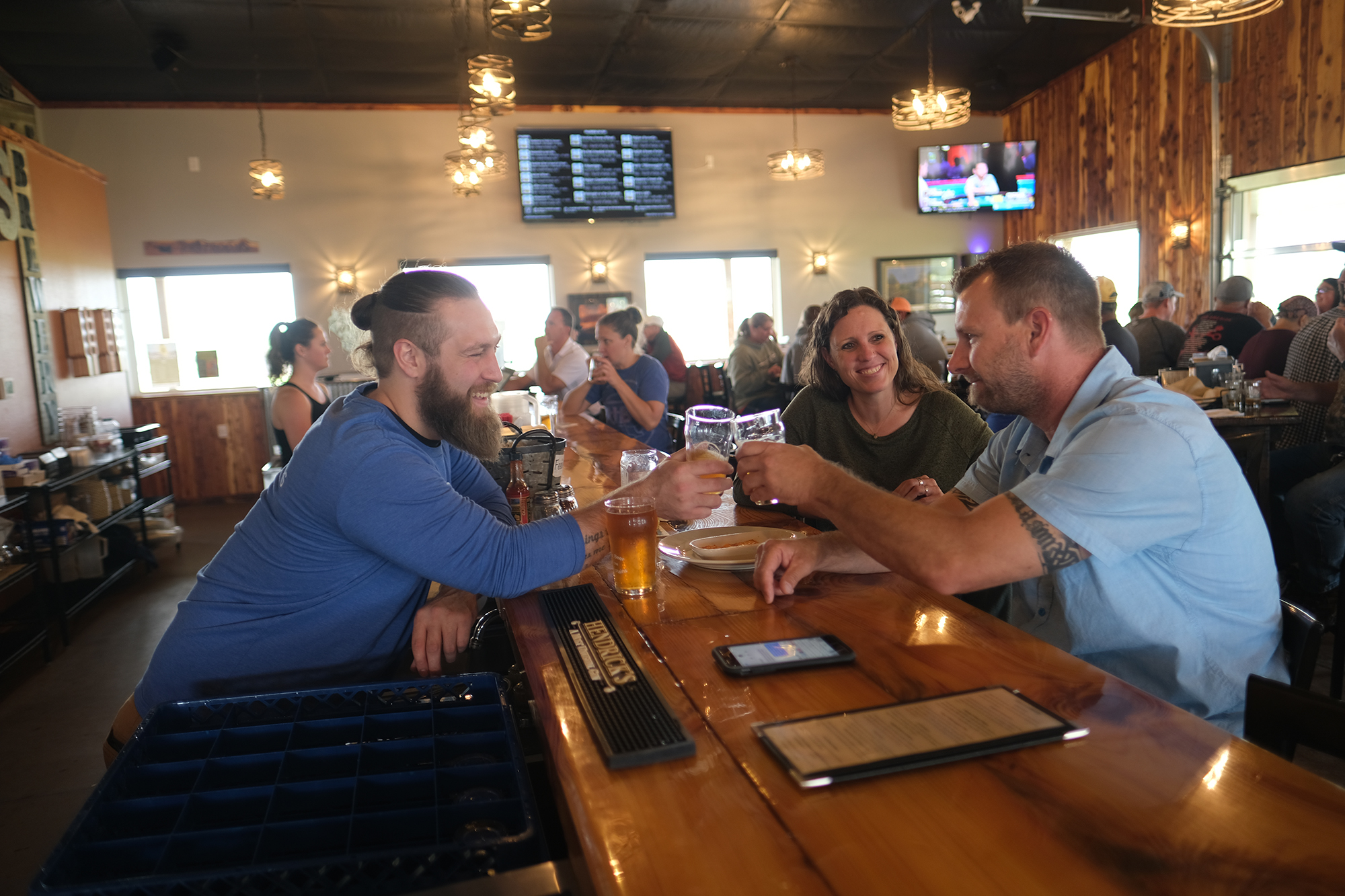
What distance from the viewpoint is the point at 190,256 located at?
8.28m

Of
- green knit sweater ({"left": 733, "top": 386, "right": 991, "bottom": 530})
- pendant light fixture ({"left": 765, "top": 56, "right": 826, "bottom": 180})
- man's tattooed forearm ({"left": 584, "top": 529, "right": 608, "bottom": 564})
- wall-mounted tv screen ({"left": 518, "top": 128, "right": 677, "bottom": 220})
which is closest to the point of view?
man's tattooed forearm ({"left": 584, "top": 529, "right": 608, "bottom": 564})

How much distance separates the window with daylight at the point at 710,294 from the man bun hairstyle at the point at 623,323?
441 cm

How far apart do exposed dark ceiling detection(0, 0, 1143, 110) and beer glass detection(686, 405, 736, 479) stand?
4862 millimetres

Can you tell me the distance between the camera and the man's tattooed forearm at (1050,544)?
1268mm

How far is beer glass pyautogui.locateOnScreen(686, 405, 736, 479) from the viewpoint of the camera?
1782 millimetres

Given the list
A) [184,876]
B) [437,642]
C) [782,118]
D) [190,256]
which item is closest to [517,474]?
[437,642]

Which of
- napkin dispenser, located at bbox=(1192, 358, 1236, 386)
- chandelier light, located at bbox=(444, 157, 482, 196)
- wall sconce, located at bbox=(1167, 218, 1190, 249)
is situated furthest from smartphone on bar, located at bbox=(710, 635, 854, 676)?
→ wall sconce, located at bbox=(1167, 218, 1190, 249)

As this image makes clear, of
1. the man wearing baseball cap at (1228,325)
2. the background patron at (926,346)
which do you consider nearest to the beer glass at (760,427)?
the background patron at (926,346)

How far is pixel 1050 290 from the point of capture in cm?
156

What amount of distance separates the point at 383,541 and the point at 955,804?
108cm

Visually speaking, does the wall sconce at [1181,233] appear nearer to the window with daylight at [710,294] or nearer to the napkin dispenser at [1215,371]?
the napkin dispenser at [1215,371]

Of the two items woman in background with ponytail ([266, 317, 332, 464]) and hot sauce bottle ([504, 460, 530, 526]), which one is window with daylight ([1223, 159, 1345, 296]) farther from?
woman in background with ponytail ([266, 317, 332, 464])

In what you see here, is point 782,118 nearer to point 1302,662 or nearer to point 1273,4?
point 1273,4

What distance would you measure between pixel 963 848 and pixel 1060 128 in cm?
1005
